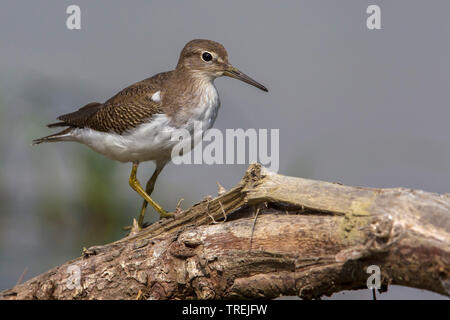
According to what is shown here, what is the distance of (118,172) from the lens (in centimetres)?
908

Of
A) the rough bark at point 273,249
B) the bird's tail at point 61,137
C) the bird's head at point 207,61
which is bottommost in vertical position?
the rough bark at point 273,249

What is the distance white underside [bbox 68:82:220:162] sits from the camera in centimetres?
675

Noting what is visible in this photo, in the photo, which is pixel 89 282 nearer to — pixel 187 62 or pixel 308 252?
pixel 308 252

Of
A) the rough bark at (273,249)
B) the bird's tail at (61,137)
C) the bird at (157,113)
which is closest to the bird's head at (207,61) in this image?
the bird at (157,113)

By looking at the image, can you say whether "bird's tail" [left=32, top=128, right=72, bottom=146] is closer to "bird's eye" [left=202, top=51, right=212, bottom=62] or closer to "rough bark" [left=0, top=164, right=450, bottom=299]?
"bird's eye" [left=202, top=51, right=212, bottom=62]

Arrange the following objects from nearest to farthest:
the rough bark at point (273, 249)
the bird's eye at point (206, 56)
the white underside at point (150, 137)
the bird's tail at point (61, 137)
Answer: the rough bark at point (273, 249) < the white underside at point (150, 137) < the bird's eye at point (206, 56) < the bird's tail at point (61, 137)

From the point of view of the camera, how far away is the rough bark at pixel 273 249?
407 cm

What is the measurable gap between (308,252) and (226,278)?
0.71 m

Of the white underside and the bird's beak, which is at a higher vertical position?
the bird's beak

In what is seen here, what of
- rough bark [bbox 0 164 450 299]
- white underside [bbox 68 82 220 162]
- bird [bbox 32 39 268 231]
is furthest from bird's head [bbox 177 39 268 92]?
rough bark [bbox 0 164 450 299]

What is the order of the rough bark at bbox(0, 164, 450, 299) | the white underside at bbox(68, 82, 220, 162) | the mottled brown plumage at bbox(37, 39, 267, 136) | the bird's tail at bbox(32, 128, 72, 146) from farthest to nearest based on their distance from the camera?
1. the bird's tail at bbox(32, 128, 72, 146)
2. the mottled brown plumage at bbox(37, 39, 267, 136)
3. the white underside at bbox(68, 82, 220, 162)
4. the rough bark at bbox(0, 164, 450, 299)

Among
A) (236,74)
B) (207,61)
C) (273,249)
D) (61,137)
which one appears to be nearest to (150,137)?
(207,61)

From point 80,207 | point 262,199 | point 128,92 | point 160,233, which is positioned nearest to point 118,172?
point 80,207

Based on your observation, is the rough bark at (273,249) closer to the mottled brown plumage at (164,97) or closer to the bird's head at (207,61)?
the mottled brown plumage at (164,97)
